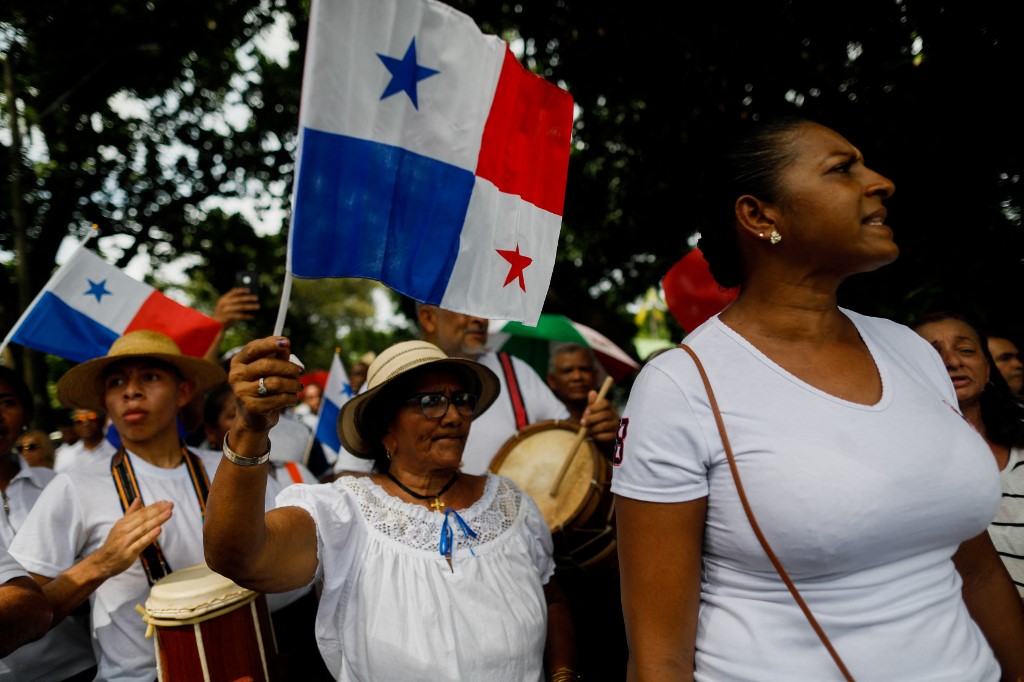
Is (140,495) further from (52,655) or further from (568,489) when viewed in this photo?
(568,489)

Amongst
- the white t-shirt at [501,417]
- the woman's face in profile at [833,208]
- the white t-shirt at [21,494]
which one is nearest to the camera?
the woman's face in profile at [833,208]

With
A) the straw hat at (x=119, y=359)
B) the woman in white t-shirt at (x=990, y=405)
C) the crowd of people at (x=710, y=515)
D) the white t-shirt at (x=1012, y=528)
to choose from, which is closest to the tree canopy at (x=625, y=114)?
the woman in white t-shirt at (x=990, y=405)

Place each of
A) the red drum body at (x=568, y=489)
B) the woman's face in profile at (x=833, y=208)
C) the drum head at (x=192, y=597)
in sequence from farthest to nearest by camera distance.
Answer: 1. the red drum body at (x=568, y=489)
2. the drum head at (x=192, y=597)
3. the woman's face in profile at (x=833, y=208)

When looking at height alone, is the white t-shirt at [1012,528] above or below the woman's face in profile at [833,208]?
below

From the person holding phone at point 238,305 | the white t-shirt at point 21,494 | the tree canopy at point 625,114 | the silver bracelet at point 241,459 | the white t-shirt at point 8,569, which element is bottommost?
the white t-shirt at point 21,494

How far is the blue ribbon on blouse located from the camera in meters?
2.59

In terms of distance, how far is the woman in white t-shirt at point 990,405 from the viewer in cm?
285

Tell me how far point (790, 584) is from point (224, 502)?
1325 millimetres

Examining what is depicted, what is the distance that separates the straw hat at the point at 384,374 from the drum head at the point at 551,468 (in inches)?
32.0

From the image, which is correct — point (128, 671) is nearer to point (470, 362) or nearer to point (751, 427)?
point (470, 362)

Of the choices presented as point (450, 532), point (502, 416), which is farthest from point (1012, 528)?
point (502, 416)

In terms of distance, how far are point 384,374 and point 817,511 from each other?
1.78m

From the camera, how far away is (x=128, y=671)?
9.77ft

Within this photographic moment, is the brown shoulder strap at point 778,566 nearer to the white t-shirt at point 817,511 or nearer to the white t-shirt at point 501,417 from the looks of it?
the white t-shirt at point 817,511
